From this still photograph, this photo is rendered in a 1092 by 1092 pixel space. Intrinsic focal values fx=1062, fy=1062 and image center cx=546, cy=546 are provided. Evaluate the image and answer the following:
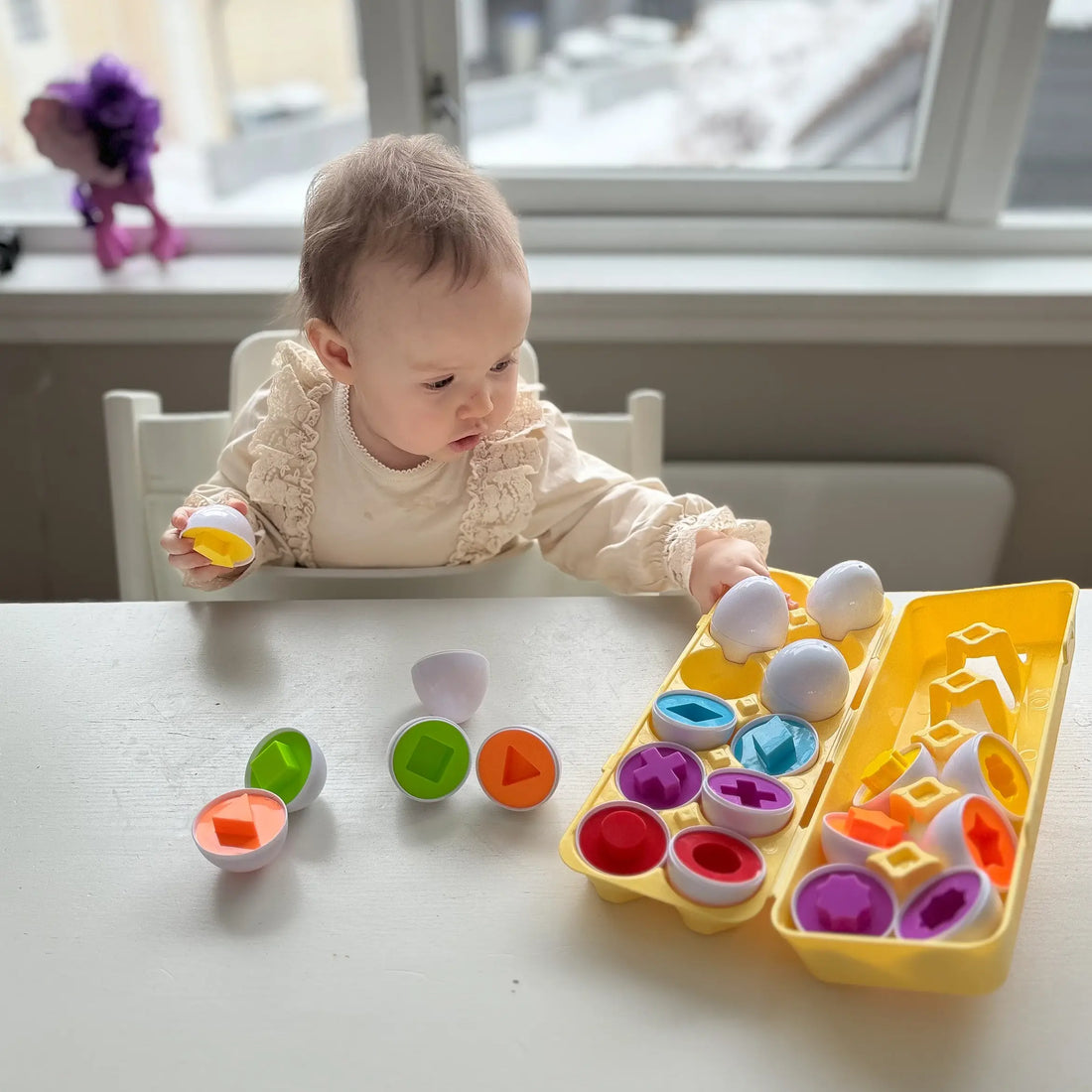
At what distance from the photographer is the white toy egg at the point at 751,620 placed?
638 mm

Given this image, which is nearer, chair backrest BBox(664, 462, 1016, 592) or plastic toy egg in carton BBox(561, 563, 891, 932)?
plastic toy egg in carton BBox(561, 563, 891, 932)

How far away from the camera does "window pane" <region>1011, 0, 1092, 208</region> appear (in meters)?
1.27

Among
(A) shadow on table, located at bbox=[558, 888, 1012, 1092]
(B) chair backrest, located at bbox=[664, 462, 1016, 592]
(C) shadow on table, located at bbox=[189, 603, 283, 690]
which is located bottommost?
(B) chair backrest, located at bbox=[664, 462, 1016, 592]

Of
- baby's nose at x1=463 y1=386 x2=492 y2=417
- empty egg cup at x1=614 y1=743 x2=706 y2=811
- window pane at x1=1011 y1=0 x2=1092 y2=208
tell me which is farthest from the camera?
window pane at x1=1011 y1=0 x2=1092 y2=208

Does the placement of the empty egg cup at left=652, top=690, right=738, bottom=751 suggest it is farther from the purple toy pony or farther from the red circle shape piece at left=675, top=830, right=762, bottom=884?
the purple toy pony

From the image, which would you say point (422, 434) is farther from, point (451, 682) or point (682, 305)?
point (682, 305)

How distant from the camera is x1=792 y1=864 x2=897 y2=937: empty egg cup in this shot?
468mm

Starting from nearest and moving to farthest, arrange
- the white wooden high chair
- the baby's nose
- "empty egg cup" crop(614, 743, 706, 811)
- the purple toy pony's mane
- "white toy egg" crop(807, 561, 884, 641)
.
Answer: "empty egg cup" crop(614, 743, 706, 811) → "white toy egg" crop(807, 561, 884, 641) → the baby's nose → the white wooden high chair → the purple toy pony's mane

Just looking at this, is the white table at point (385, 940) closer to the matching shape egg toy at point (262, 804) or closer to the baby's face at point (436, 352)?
the matching shape egg toy at point (262, 804)

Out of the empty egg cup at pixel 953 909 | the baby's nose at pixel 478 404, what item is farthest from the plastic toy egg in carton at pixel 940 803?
the baby's nose at pixel 478 404

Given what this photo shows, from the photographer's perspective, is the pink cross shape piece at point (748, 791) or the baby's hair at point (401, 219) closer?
the pink cross shape piece at point (748, 791)

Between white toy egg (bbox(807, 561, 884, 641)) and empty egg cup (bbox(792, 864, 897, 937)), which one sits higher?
white toy egg (bbox(807, 561, 884, 641))

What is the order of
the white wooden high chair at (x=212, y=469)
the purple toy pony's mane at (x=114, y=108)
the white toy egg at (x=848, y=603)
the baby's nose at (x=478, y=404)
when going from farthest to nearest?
the purple toy pony's mane at (x=114, y=108)
the white wooden high chair at (x=212, y=469)
the baby's nose at (x=478, y=404)
the white toy egg at (x=848, y=603)

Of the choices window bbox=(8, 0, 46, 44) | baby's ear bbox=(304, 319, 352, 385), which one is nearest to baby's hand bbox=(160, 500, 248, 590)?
baby's ear bbox=(304, 319, 352, 385)
